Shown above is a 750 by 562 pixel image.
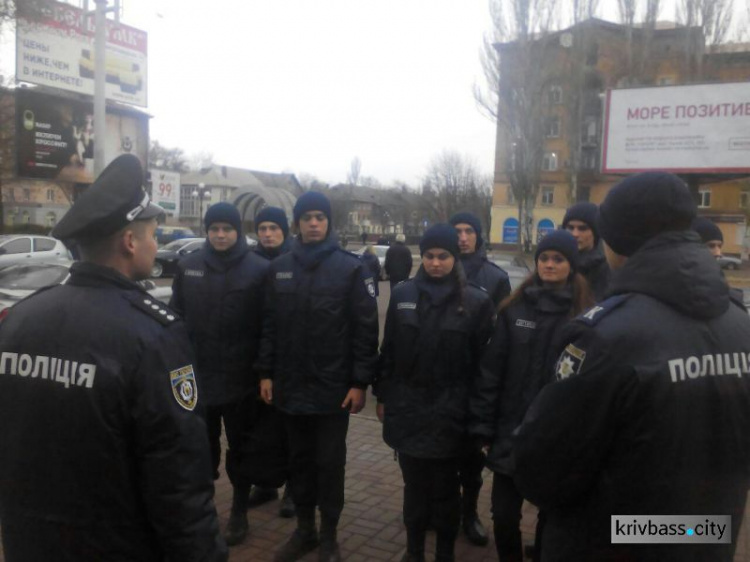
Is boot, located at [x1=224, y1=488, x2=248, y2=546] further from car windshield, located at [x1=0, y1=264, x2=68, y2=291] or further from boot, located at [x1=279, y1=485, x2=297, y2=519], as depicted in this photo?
car windshield, located at [x1=0, y1=264, x2=68, y2=291]

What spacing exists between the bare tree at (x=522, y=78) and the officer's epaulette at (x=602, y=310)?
3572cm

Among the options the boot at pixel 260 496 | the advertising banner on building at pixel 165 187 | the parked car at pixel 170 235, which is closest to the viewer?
the boot at pixel 260 496

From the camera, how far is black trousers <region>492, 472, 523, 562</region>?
3152 millimetres

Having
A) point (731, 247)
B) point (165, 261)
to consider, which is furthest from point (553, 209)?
point (165, 261)

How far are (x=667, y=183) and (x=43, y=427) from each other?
73.3 inches

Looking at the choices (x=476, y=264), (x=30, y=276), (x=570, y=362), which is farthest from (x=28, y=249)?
(x=570, y=362)

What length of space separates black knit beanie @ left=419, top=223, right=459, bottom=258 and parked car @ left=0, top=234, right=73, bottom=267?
15.5 metres

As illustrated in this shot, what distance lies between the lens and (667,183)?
72.3 inches

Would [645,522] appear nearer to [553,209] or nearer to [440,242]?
[440,242]

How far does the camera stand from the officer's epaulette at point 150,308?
1834 millimetres

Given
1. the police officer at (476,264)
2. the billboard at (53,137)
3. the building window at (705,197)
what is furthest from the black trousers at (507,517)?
the building window at (705,197)

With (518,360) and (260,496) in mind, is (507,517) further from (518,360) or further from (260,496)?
(260,496)

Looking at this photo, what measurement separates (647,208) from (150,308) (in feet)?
4.72

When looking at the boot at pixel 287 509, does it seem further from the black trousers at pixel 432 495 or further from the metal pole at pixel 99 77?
the metal pole at pixel 99 77
